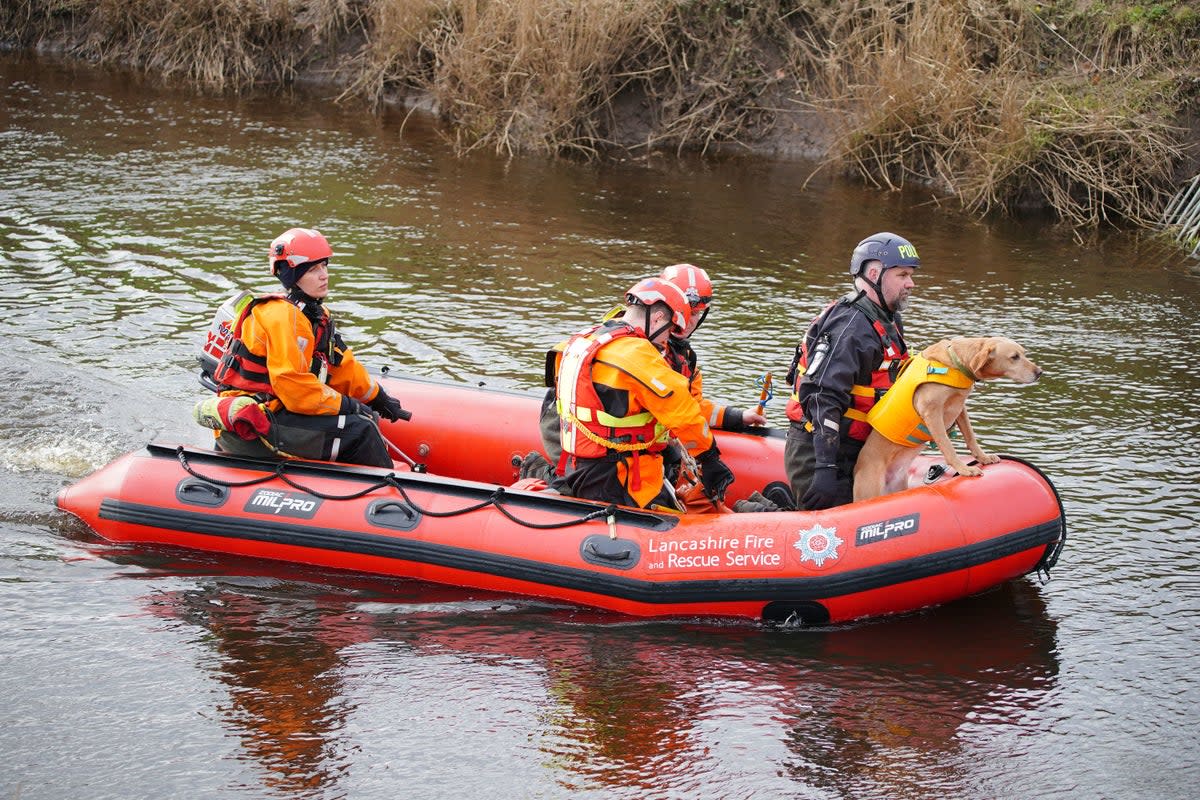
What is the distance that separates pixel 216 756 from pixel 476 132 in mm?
9793

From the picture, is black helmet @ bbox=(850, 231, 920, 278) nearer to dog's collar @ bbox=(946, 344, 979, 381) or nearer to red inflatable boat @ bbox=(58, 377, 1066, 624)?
dog's collar @ bbox=(946, 344, 979, 381)

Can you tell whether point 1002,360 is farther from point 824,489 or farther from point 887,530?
point 824,489

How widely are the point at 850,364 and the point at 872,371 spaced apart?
0.17m

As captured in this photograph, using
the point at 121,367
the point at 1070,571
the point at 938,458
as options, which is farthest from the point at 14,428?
the point at 1070,571

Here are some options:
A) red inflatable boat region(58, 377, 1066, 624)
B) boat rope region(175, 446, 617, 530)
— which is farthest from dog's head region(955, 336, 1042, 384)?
boat rope region(175, 446, 617, 530)

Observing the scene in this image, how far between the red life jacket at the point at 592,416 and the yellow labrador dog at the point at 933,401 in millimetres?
910

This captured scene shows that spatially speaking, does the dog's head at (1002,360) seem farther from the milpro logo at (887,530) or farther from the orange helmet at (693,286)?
the orange helmet at (693,286)

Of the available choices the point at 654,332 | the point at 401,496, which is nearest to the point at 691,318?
the point at 654,332

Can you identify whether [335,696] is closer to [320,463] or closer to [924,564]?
[320,463]

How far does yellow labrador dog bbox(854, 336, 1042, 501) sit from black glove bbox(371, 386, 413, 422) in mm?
2290

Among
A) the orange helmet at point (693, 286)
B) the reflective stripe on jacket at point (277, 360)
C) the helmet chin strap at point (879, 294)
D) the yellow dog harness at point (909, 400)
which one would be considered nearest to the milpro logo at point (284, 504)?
the reflective stripe on jacket at point (277, 360)

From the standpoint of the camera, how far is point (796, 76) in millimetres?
13469

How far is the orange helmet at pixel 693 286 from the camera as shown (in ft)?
19.6

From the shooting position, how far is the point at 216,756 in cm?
468
